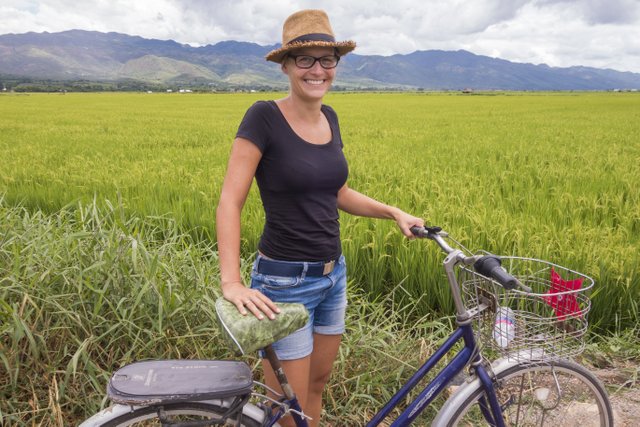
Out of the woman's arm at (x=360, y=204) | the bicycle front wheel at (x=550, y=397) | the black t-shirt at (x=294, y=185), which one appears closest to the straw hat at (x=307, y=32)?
the black t-shirt at (x=294, y=185)

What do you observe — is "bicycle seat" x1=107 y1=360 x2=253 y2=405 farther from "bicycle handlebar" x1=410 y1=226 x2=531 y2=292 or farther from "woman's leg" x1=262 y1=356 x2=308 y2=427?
"bicycle handlebar" x1=410 y1=226 x2=531 y2=292

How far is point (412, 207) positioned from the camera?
4.94 m

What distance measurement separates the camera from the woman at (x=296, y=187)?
1.53m

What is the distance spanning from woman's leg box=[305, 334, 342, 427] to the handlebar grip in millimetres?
708

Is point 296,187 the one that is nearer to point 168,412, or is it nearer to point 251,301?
point 251,301

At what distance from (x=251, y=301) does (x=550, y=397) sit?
1.47 metres

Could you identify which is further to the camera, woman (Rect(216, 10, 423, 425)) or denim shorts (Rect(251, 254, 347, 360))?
denim shorts (Rect(251, 254, 347, 360))

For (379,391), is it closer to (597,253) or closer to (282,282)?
(282,282)

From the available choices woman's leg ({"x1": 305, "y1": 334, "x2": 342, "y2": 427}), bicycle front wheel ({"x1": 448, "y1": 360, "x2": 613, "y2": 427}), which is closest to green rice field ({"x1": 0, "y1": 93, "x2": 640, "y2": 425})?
woman's leg ({"x1": 305, "y1": 334, "x2": 342, "y2": 427})

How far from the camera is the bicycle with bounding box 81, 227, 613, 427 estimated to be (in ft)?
4.22

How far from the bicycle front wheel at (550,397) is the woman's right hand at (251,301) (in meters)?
0.83

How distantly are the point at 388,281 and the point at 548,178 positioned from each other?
3611mm

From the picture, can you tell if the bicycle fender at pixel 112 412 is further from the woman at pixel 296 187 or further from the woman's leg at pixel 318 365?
the woman's leg at pixel 318 365

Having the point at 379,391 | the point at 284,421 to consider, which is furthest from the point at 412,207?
the point at 284,421
